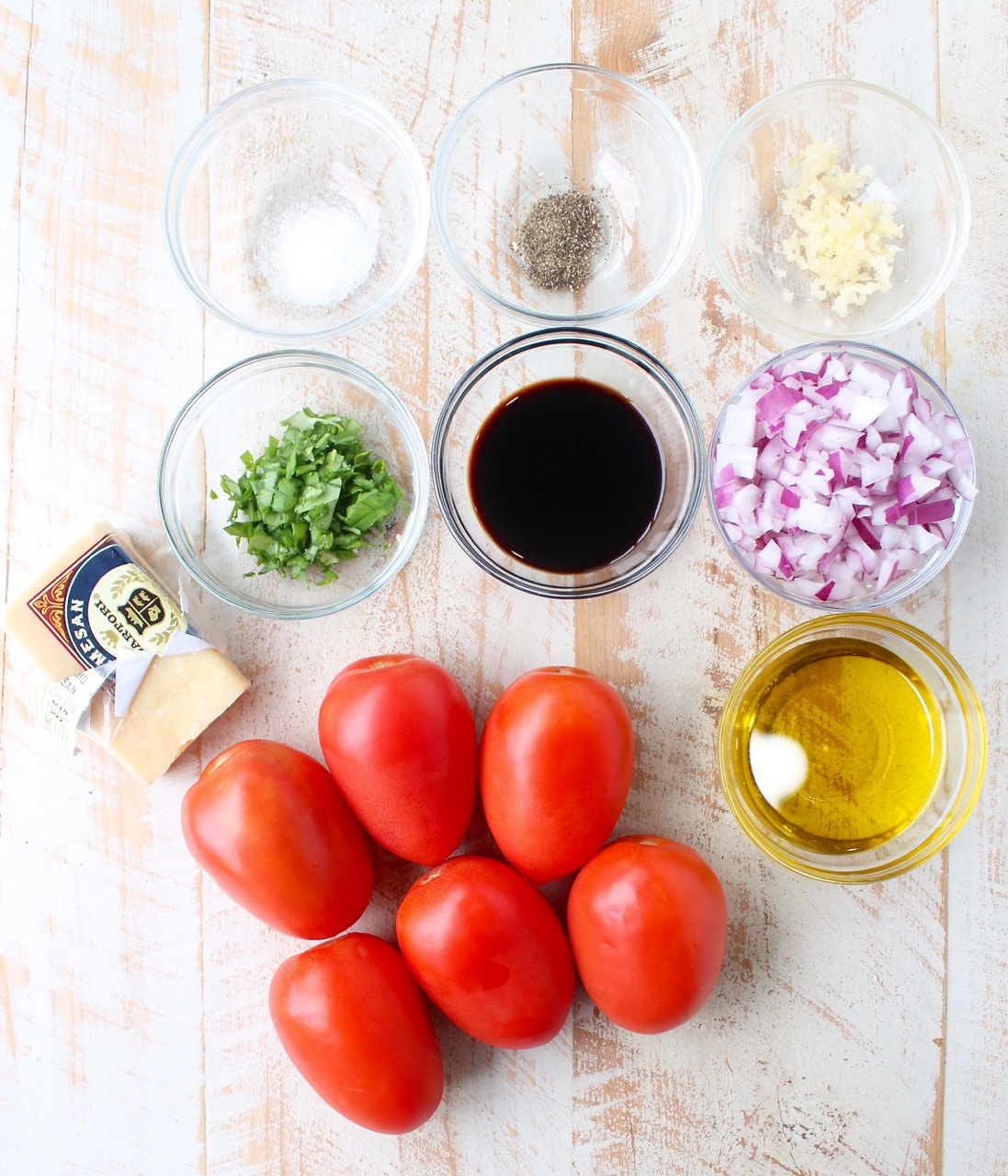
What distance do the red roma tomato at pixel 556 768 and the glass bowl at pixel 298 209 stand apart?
0.61 m

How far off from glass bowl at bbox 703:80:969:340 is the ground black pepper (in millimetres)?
164

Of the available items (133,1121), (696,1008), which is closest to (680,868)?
(696,1008)

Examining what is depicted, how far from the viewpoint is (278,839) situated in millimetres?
1155

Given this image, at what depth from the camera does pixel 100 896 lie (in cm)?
133

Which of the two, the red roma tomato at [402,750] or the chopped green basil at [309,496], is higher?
the chopped green basil at [309,496]

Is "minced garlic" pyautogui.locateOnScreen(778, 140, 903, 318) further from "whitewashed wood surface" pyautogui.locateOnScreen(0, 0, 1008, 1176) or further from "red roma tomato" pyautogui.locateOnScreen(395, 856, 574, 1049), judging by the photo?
"red roma tomato" pyautogui.locateOnScreen(395, 856, 574, 1049)

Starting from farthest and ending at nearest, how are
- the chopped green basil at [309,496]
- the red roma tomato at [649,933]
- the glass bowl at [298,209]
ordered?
the glass bowl at [298,209], the chopped green basil at [309,496], the red roma tomato at [649,933]

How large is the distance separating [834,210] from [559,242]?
0.38 metres

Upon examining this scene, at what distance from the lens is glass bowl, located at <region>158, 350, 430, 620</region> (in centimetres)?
130

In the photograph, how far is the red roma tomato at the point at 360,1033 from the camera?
1.15 m

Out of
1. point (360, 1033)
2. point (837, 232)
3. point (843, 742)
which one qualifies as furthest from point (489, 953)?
point (837, 232)

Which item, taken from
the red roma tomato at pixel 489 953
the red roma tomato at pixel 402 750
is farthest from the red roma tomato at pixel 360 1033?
the red roma tomato at pixel 402 750

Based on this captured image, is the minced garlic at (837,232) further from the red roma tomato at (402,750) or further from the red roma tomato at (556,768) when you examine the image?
the red roma tomato at (402,750)

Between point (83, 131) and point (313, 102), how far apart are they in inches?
12.6
